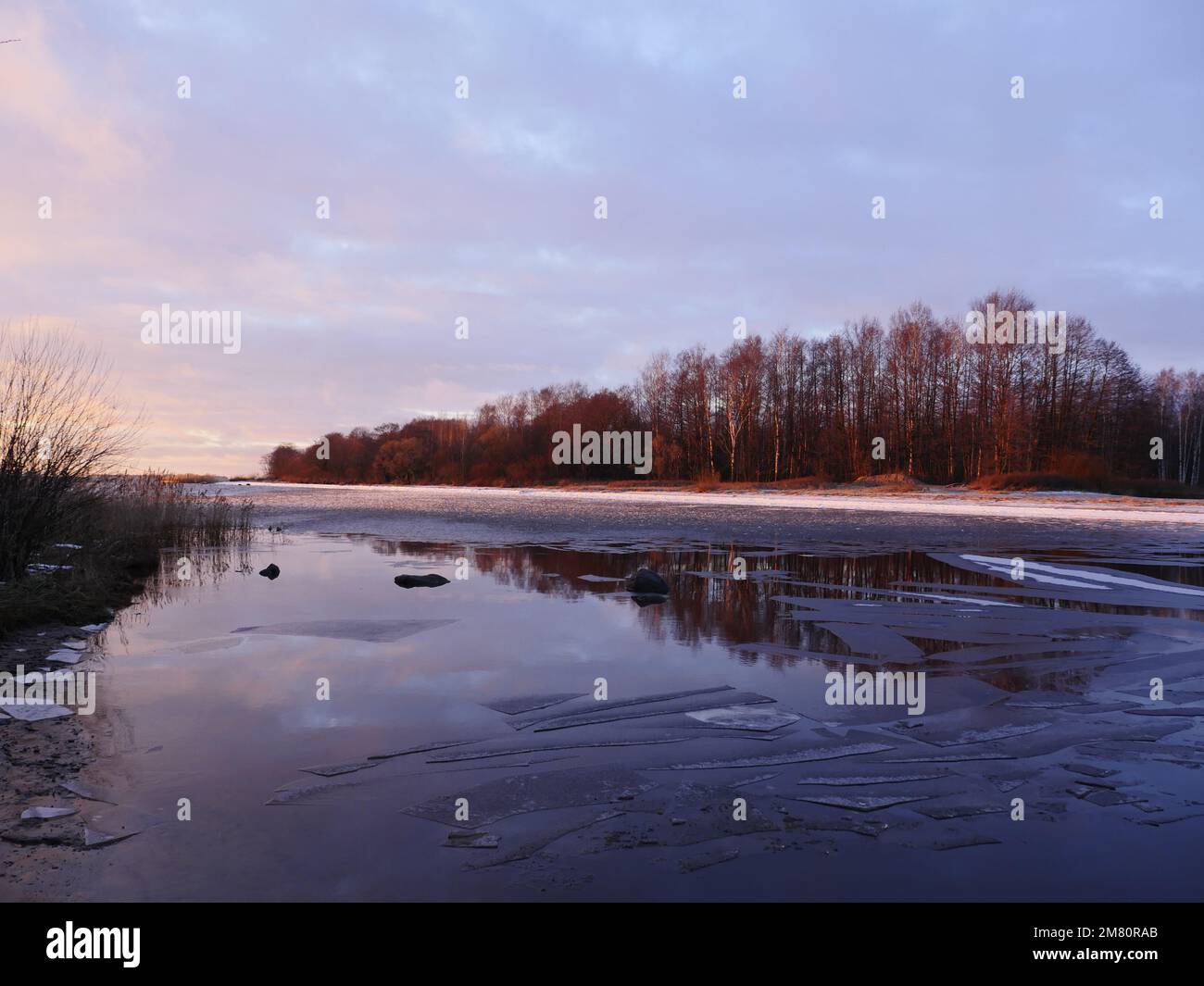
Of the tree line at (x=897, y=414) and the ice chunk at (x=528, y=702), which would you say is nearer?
the ice chunk at (x=528, y=702)

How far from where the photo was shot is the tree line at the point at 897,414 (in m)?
56.4

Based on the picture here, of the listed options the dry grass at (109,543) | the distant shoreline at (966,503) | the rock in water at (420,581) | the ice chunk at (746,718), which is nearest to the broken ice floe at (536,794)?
the ice chunk at (746,718)

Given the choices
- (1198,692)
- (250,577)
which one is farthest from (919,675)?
(250,577)

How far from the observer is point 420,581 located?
43.5 feet

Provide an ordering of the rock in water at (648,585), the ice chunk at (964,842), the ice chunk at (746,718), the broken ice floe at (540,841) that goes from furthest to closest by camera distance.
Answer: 1. the rock in water at (648,585)
2. the ice chunk at (746,718)
3. the ice chunk at (964,842)
4. the broken ice floe at (540,841)

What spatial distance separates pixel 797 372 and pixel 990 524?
46.7 metres


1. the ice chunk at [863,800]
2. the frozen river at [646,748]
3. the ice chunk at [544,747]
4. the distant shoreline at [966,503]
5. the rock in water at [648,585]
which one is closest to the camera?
the frozen river at [646,748]

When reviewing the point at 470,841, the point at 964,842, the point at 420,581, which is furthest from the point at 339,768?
the point at 420,581

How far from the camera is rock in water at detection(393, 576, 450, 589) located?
13.1 meters

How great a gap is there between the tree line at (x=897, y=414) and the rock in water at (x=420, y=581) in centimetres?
3609

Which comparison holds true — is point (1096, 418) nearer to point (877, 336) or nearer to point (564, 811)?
point (877, 336)

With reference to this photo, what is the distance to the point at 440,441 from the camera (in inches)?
4272

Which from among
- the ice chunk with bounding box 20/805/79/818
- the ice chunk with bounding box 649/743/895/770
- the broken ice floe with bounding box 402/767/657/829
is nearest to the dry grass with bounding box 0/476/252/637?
the ice chunk with bounding box 20/805/79/818

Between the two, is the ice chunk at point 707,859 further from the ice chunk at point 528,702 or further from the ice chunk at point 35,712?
the ice chunk at point 35,712
